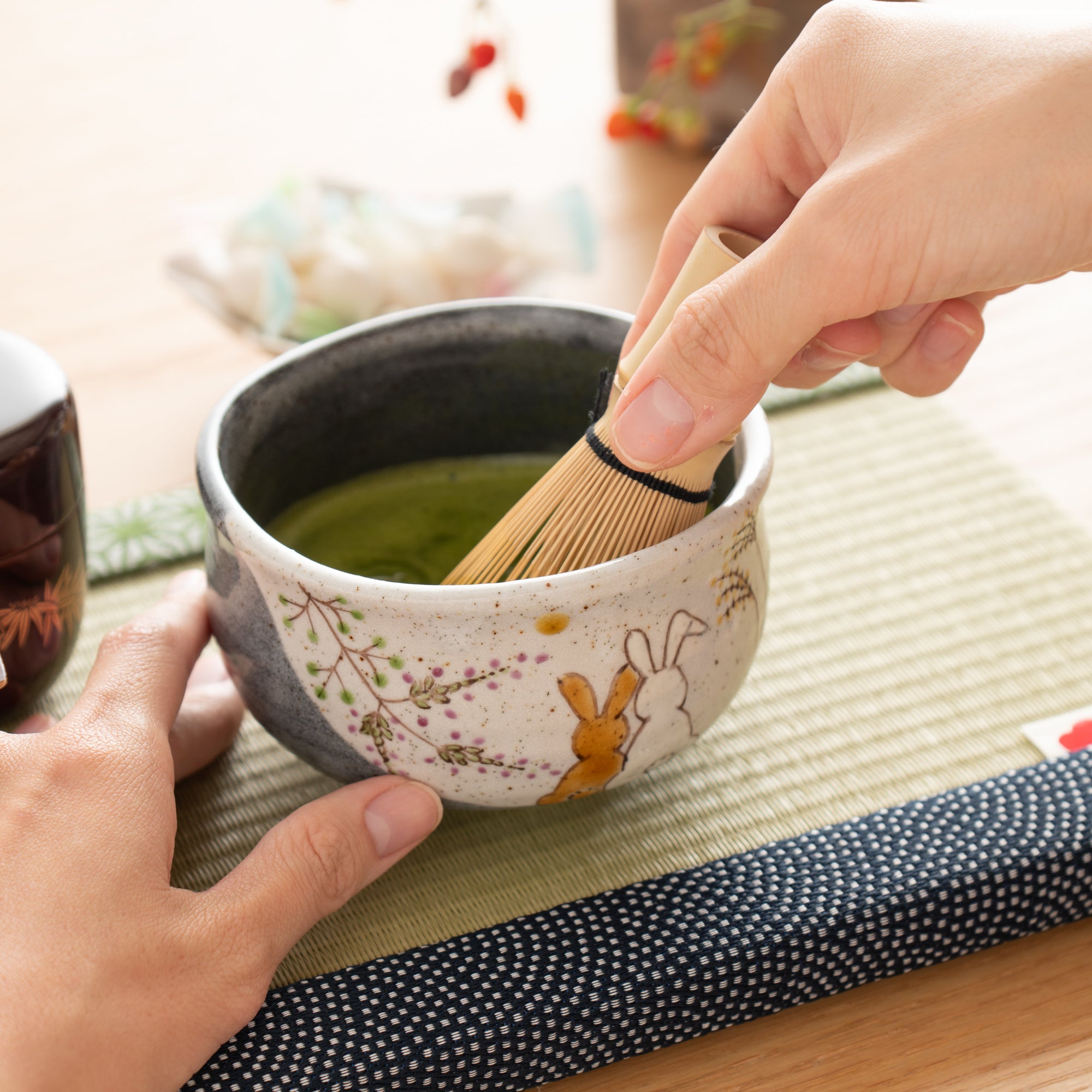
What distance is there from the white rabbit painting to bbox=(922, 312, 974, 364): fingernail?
0.68 feet

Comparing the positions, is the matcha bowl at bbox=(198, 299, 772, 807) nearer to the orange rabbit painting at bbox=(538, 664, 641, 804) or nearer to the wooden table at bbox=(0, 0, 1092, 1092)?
the orange rabbit painting at bbox=(538, 664, 641, 804)

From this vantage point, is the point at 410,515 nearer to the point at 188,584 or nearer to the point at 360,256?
the point at 188,584

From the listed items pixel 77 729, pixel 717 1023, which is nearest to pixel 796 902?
pixel 717 1023

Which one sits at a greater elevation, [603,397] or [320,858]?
[603,397]

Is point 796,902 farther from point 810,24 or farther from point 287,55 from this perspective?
point 287,55

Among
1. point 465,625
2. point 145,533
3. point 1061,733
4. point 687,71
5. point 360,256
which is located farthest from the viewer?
point 687,71

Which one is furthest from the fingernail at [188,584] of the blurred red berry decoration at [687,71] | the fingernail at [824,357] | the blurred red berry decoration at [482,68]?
the blurred red berry decoration at [687,71]

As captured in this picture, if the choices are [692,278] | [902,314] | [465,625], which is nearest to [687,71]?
[902,314]

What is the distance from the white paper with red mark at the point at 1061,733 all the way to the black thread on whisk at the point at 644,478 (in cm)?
19

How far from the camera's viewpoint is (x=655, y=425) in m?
0.45

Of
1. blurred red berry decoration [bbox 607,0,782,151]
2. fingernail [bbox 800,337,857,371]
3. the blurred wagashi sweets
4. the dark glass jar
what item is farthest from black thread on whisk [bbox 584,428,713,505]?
blurred red berry decoration [bbox 607,0,782,151]

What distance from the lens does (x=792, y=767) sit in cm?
56

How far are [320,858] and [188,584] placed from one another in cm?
18

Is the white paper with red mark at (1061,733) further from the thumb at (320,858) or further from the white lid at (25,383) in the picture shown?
the white lid at (25,383)
